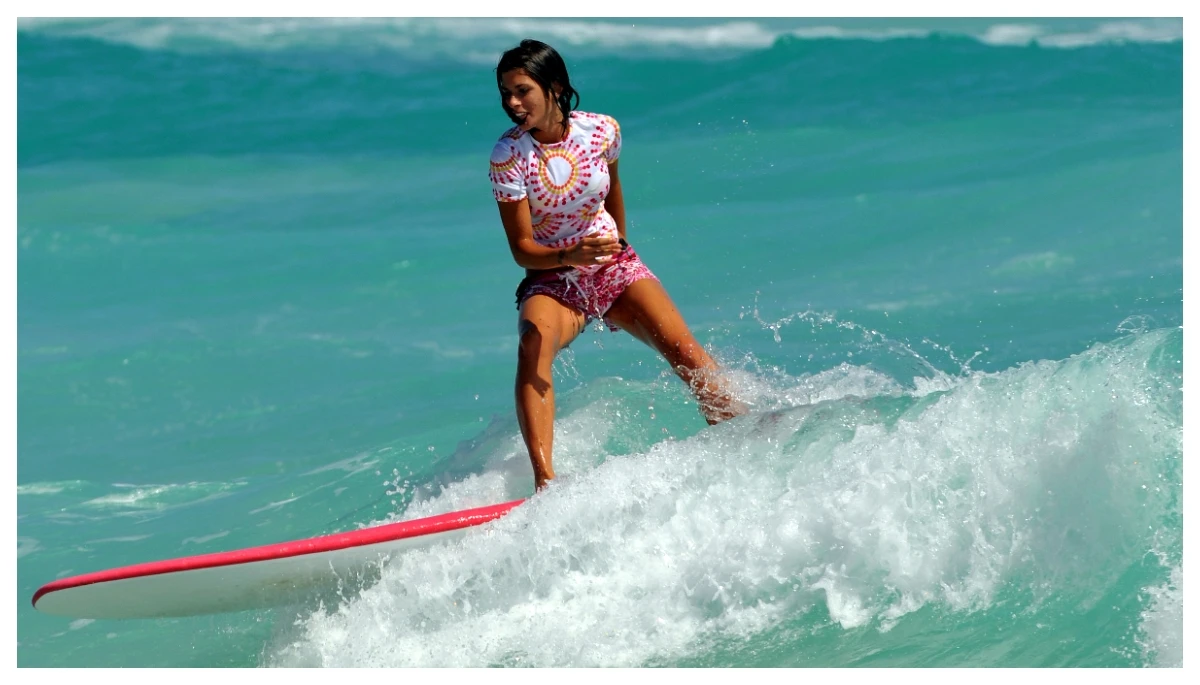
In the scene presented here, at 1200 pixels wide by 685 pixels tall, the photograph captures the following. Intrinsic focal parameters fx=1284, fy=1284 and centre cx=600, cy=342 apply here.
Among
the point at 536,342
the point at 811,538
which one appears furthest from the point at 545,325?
the point at 811,538

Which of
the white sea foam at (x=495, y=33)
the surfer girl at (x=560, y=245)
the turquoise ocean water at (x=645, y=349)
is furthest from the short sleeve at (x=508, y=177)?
the white sea foam at (x=495, y=33)

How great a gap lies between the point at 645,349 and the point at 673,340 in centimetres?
281

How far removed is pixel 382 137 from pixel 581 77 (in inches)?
75.2

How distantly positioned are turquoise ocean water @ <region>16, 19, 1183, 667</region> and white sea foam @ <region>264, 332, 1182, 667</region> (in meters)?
0.01

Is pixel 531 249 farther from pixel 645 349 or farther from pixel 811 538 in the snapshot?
pixel 645 349

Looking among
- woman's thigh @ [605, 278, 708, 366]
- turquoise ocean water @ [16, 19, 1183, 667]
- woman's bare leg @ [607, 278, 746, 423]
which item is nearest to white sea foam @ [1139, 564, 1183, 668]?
turquoise ocean water @ [16, 19, 1183, 667]

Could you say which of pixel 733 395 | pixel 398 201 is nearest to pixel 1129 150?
pixel 398 201

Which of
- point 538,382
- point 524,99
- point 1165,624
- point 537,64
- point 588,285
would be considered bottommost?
point 1165,624

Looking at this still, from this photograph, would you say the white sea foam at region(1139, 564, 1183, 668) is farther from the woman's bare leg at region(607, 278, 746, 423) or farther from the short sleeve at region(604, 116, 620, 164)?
the short sleeve at region(604, 116, 620, 164)

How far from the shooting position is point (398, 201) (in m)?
10.4

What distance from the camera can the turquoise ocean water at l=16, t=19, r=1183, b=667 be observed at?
359 centimetres

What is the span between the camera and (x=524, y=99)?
3.92m

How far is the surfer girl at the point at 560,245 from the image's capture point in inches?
155

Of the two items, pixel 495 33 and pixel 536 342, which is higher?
pixel 495 33
